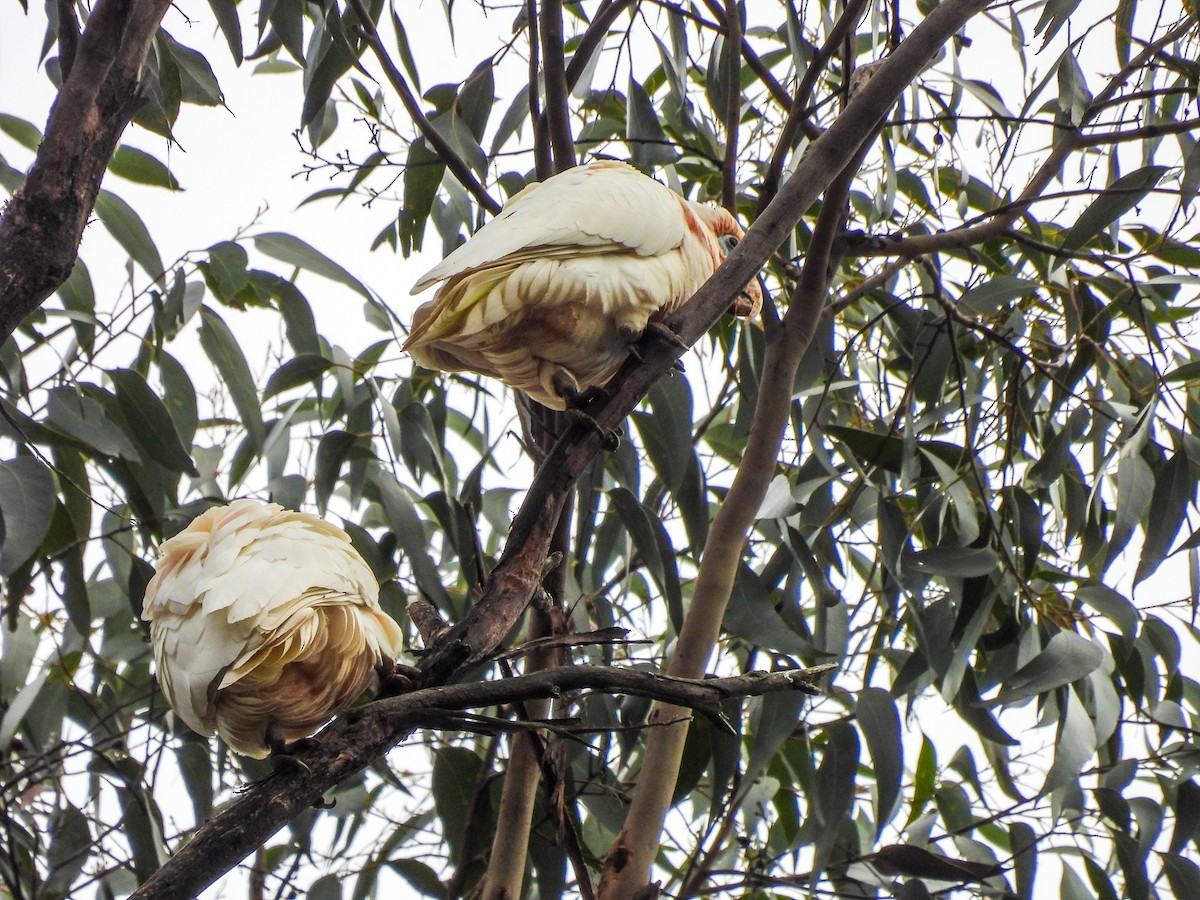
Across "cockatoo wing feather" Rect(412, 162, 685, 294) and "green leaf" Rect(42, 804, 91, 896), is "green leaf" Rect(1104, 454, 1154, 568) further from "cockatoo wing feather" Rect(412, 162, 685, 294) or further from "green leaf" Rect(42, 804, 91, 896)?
"green leaf" Rect(42, 804, 91, 896)

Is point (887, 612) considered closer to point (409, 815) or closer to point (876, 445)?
point (876, 445)

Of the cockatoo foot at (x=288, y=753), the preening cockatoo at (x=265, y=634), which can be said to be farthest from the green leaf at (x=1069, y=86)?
the cockatoo foot at (x=288, y=753)

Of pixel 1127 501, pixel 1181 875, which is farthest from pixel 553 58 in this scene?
pixel 1181 875

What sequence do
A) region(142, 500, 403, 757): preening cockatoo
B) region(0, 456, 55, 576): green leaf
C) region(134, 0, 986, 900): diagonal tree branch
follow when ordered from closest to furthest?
region(134, 0, 986, 900): diagonal tree branch
region(142, 500, 403, 757): preening cockatoo
region(0, 456, 55, 576): green leaf

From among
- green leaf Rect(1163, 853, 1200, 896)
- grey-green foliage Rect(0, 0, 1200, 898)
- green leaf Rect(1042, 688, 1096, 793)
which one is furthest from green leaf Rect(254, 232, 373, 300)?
green leaf Rect(1163, 853, 1200, 896)

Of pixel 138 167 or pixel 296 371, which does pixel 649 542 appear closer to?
pixel 296 371

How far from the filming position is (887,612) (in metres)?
1.33

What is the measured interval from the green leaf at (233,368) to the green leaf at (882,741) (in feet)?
2.40

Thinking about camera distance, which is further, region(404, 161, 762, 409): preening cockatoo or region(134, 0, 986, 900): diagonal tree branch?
region(404, 161, 762, 409): preening cockatoo

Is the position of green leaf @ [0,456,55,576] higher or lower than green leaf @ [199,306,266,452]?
lower

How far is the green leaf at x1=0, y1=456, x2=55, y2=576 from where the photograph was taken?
0.90 metres

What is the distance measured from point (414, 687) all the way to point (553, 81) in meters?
0.60

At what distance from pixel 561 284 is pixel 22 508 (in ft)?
1.65

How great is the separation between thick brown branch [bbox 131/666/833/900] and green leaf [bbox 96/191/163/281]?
2.36 feet
